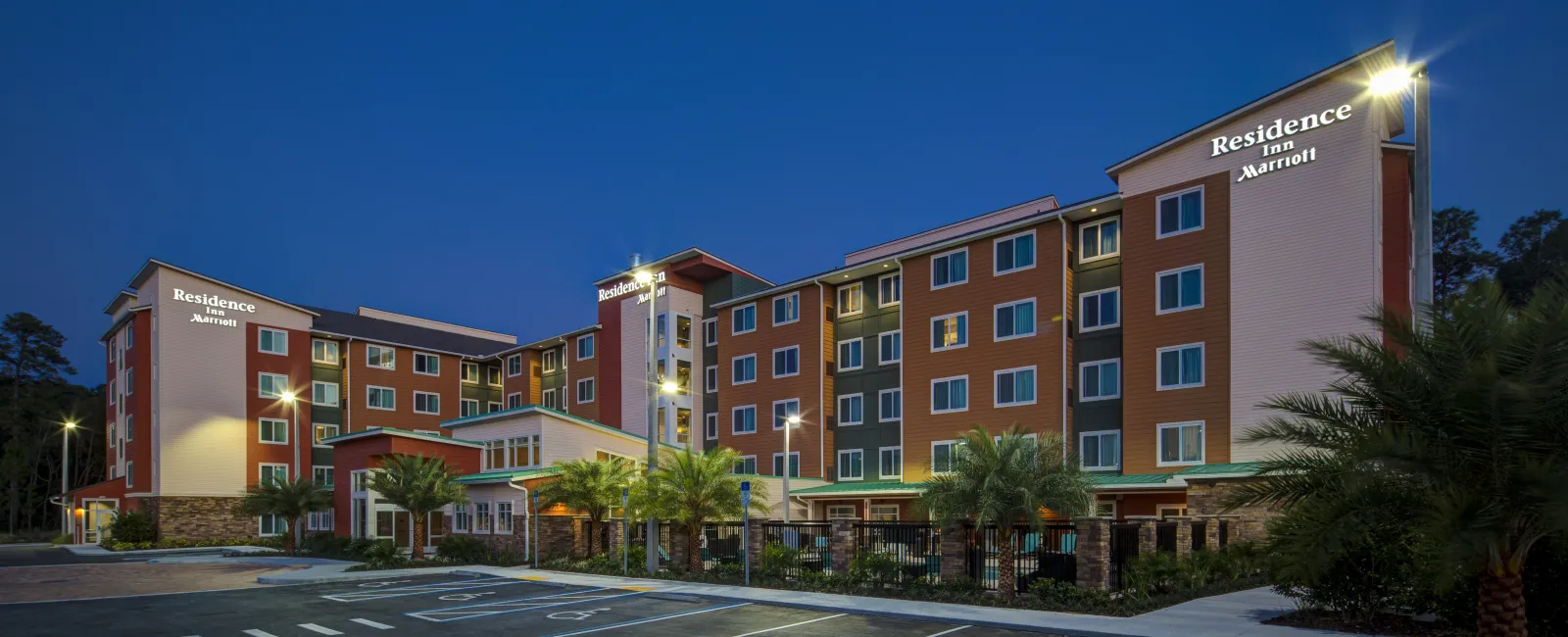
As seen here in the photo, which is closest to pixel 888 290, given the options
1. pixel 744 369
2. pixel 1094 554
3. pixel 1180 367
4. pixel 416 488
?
pixel 744 369

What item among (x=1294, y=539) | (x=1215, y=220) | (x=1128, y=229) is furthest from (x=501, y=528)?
(x=1294, y=539)

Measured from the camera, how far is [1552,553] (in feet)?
43.9

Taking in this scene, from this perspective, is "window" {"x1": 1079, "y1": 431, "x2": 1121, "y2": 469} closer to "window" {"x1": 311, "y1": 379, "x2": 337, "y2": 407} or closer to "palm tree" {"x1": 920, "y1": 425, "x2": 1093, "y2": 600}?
"palm tree" {"x1": 920, "y1": 425, "x2": 1093, "y2": 600}

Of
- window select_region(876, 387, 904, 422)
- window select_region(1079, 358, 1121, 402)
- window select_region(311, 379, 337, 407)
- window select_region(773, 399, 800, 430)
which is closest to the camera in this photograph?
window select_region(1079, 358, 1121, 402)

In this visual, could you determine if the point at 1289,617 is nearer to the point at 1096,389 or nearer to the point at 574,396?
the point at 1096,389

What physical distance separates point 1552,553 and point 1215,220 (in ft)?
72.3

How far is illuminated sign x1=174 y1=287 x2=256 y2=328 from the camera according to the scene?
190 ft

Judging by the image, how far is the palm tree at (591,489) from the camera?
3362 cm

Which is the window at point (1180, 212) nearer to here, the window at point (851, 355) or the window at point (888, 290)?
the window at point (888, 290)

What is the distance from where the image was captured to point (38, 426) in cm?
8225

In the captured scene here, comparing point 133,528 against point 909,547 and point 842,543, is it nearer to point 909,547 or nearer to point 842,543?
point 842,543

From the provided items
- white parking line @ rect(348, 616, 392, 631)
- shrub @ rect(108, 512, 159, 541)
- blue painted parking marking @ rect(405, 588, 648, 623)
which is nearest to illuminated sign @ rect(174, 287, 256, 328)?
shrub @ rect(108, 512, 159, 541)

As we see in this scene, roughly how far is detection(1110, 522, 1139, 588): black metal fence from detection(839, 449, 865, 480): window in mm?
25169

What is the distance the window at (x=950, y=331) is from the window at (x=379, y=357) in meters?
43.6
